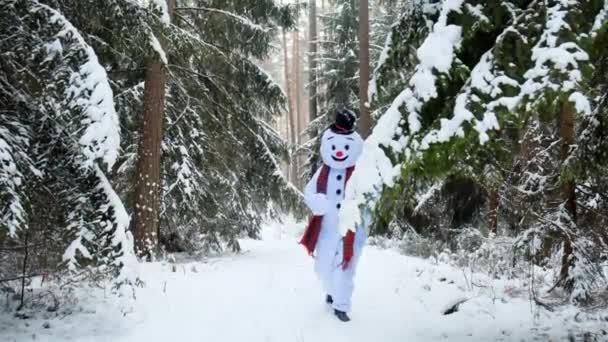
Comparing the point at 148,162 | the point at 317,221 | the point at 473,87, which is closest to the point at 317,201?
the point at 317,221

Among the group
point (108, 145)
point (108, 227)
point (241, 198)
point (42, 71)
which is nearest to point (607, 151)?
point (108, 145)

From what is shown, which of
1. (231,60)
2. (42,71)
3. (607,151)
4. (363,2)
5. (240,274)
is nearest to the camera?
(607,151)

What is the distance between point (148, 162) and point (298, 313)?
4148 mm

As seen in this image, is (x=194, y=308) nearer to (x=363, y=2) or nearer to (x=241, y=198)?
(x=241, y=198)

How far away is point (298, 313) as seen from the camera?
18.3ft

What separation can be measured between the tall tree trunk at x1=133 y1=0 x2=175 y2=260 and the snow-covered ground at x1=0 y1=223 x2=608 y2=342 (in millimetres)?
1073

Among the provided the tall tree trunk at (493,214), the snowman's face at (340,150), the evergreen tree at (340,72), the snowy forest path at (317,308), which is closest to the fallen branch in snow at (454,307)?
the snowy forest path at (317,308)

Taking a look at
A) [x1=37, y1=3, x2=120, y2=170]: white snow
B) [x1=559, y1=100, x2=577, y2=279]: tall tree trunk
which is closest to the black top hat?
[x1=559, y1=100, x2=577, y2=279]: tall tree trunk

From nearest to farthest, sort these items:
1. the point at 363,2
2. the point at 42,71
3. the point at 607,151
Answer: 1. the point at 607,151
2. the point at 42,71
3. the point at 363,2

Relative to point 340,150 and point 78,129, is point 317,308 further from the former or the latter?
point 78,129

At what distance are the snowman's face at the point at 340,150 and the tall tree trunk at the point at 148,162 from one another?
3.81 meters

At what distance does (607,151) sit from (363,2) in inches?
407

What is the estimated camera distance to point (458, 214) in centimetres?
1109

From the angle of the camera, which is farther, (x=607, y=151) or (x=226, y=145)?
(x=226, y=145)
